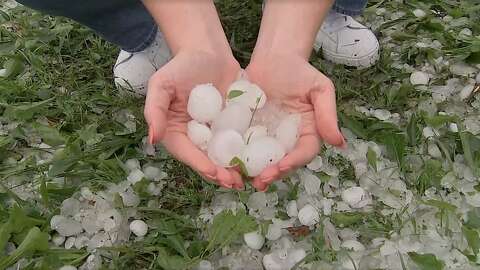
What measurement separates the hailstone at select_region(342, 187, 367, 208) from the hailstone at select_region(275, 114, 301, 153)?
7.7 inches

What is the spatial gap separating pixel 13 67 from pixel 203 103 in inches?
26.4

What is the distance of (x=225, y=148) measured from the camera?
112 cm

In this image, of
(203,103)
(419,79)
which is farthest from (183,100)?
(419,79)

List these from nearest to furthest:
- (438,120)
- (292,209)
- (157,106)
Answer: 1. (157,106)
2. (292,209)
3. (438,120)

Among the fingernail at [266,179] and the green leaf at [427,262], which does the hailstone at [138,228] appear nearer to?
the fingernail at [266,179]

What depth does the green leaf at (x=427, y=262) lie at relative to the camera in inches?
43.3

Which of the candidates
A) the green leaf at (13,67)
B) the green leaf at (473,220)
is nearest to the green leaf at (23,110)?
the green leaf at (13,67)

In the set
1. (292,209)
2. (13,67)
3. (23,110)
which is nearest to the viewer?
(292,209)

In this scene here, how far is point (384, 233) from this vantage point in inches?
46.9

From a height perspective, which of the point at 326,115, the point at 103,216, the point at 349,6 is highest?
the point at 326,115

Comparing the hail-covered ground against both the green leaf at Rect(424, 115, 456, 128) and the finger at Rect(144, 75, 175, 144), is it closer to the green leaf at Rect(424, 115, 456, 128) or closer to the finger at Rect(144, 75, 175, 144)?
the green leaf at Rect(424, 115, 456, 128)

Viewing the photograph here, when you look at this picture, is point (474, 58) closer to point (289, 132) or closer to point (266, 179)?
point (289, 132)

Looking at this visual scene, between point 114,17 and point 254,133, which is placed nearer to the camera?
point 254,133

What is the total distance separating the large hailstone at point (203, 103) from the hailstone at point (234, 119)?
14 millimetres
